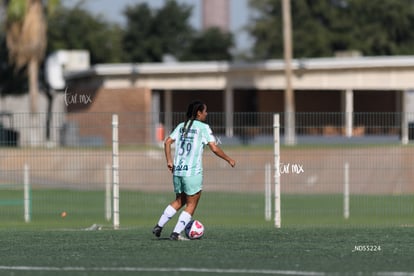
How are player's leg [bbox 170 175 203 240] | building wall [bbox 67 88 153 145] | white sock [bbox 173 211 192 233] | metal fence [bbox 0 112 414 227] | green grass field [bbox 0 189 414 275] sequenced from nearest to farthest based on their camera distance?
green grass field [bbox 0 189 414 275], player's leg [bbox 170 175 203 240], white sock [bbox 173 211 192 233], building wall [bbox 67 88 153 145], metal fence [bbox 0 112 414 227]

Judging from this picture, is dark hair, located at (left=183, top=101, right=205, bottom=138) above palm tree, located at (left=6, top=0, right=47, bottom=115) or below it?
below

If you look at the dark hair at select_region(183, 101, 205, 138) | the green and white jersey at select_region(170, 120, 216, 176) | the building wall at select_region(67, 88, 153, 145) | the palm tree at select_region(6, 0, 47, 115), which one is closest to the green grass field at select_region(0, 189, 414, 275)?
the green and white jersey at select_region(170, 120, 216, 176)

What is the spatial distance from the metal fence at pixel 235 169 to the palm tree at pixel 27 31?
17.9m

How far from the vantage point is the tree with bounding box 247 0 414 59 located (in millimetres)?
85875

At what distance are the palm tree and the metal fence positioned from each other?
17.9 metres

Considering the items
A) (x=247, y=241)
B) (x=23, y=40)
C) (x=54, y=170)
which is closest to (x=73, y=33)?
(x=23, y=40)

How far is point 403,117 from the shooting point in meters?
27.0

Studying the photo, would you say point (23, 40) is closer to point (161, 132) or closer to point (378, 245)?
point (161, 132)

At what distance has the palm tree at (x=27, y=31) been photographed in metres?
49.8

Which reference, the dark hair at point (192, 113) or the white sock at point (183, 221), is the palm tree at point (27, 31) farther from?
the white sock at point (183, 221)

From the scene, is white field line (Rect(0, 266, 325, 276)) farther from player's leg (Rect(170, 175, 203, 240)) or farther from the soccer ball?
the soccer ball

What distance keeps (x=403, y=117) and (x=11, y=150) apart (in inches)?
339

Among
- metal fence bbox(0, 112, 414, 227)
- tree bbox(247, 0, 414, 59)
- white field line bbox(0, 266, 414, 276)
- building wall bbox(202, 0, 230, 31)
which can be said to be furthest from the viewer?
building wall bbox(202, 0, 230, 31)

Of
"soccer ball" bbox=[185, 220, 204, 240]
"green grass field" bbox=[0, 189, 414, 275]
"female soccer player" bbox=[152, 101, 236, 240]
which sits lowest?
"green grass field" bbox=[0, 189, 414, 275]
